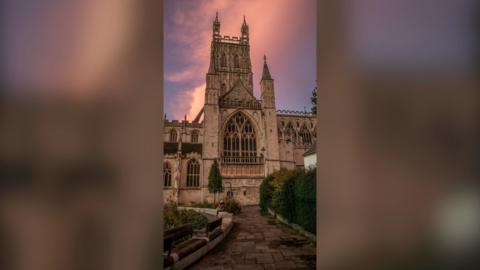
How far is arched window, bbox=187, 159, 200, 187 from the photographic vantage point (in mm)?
11547

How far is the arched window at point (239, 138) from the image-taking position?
38.0 ft

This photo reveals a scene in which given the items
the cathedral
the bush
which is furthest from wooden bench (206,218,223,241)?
the cathedral

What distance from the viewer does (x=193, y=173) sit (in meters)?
11.7

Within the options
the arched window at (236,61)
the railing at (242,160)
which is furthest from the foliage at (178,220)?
the arched window at (236,61)

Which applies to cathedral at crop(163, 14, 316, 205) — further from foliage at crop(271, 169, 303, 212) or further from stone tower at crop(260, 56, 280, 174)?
foliage at crop(271, 169, 303, 212)

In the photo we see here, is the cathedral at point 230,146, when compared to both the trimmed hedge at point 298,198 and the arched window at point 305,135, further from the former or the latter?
the trimmed hedge at point 298,198

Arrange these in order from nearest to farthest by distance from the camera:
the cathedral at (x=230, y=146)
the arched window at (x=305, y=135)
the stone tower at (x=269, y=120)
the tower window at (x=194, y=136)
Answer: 1. the cathedral at (x=230, y=146)
2. the stone tower at (x=269, y=120)
3. the tower window at (x=194, y=136)
4. the arched window at (x=305, y=135)

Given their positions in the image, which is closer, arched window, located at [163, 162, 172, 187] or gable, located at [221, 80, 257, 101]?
arched window, located at [163, 162, 172, 187]

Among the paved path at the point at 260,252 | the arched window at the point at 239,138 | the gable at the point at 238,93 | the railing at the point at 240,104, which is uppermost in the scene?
the gable at the point at 238,93

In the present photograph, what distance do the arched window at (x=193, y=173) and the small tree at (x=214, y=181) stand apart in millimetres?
1147

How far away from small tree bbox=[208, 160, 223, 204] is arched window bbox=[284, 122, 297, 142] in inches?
174
